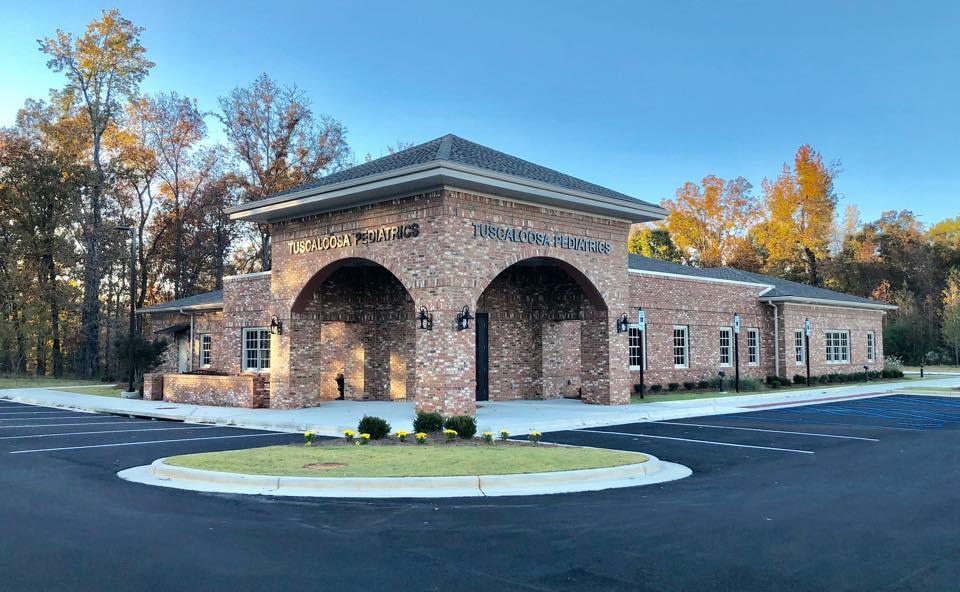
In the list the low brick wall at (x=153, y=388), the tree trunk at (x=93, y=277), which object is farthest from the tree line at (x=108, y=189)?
the low brick wall at (x=153, y=388)

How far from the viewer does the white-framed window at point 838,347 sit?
35781mm

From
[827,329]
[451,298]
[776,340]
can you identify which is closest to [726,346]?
[776,340]

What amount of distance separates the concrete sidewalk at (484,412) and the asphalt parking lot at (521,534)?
5.41 metres

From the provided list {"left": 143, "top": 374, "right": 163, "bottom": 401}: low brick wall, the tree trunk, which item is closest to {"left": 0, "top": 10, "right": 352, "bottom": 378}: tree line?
the tree trunk

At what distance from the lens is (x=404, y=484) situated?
9.70 m

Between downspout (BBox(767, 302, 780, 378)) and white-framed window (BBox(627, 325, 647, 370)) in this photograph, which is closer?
white-framed window (BBox(627, 325, 647, 370))

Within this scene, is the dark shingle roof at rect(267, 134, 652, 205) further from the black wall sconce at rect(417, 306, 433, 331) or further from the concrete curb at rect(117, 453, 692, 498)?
the concrete curb at rect(117, 453, 692, 498)

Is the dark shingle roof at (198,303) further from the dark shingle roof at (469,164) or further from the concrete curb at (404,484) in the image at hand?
the concrete curb at (404,484)

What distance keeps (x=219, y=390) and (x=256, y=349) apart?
134 inches

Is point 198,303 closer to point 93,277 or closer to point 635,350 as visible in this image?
point 93,277

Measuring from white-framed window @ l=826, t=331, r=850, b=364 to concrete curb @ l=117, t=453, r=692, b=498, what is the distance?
94.6 feet

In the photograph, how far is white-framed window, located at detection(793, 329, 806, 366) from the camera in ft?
110

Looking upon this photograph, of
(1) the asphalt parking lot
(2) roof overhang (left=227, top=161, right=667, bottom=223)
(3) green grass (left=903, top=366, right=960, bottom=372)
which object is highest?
(2) roof overhang (left=227, top=161, right=667, bottom=223)

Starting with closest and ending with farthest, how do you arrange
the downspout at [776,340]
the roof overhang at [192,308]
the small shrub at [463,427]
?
the small shrub at [463,427] < the roof overhang at [192,308] < the downspout at [776,340]
